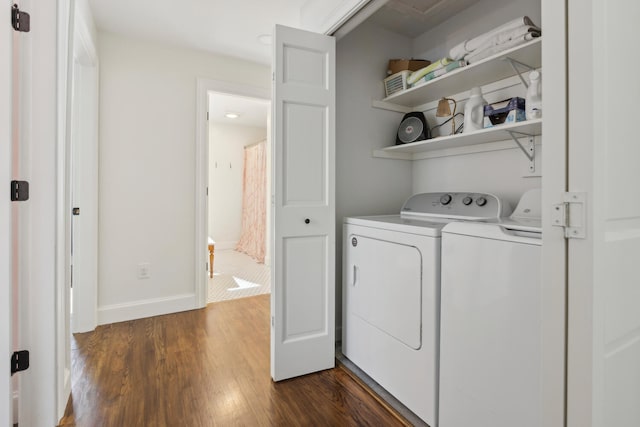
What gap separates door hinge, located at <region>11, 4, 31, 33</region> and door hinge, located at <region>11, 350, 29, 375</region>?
130 centimetres

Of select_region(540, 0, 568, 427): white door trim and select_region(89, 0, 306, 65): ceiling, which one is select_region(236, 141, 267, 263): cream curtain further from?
select_region(540, 0, 568, 427): white door trim

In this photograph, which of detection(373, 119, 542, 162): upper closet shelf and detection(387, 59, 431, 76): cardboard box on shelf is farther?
detection(387, 59, 431, 76): cardboard box on shelf

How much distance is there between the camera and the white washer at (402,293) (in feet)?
4.83

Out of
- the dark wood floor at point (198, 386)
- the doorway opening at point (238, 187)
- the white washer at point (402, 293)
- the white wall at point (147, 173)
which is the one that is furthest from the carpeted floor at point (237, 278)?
the white washer at point (402, 293)

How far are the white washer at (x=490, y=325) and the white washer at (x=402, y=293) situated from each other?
0.07 meters

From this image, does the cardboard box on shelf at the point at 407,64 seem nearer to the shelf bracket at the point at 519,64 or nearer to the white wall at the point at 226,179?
the shelf bracket at the point at 519,64

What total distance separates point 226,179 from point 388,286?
5.04 meters

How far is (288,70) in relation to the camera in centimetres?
186

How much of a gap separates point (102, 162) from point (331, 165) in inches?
78.3

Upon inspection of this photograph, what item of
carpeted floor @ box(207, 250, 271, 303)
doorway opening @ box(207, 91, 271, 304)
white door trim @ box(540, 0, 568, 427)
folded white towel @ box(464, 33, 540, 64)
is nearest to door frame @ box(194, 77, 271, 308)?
carpeted floor @ box(207, 250, 271, 303)

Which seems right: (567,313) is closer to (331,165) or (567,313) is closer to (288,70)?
(331,165)

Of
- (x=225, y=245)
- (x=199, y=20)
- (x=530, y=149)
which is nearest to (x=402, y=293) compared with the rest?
(x=530, y=149)

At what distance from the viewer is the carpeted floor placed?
3.49m

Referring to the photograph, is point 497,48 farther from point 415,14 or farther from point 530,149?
point 415,14
